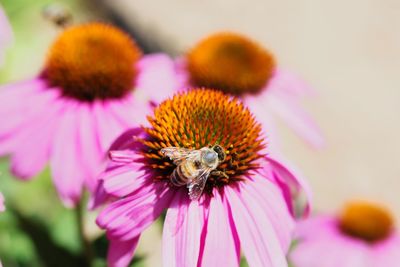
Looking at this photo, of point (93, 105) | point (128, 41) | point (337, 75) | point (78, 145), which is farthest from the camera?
point (337, 75)

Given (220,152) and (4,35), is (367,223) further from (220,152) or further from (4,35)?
(4,35)

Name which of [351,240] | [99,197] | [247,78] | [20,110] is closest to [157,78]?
[247,78]

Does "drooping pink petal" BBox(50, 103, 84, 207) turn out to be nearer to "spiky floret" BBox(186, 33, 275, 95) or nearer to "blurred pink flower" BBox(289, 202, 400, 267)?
"spiky floret" BBox(186, 33, 275, 95)

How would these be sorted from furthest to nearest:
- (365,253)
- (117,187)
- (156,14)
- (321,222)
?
(156,14) → (321,222) → (365,253) → (117,187)

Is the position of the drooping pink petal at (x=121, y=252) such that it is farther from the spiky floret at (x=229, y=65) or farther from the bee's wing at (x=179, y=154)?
the spiky floret at (x=229, y=65)

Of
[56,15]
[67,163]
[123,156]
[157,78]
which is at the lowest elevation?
[123,156]

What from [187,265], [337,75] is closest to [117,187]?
[187,265]

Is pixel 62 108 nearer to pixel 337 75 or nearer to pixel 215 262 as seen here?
pixel 215 262
